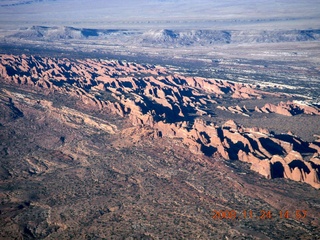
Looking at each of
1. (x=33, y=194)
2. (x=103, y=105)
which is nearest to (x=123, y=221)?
(x=33, y=194)

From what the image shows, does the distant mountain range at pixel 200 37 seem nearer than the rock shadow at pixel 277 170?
No

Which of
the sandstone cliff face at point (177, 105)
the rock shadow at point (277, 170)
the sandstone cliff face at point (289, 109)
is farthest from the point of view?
the sandstone cliff face at point (289, 109)
